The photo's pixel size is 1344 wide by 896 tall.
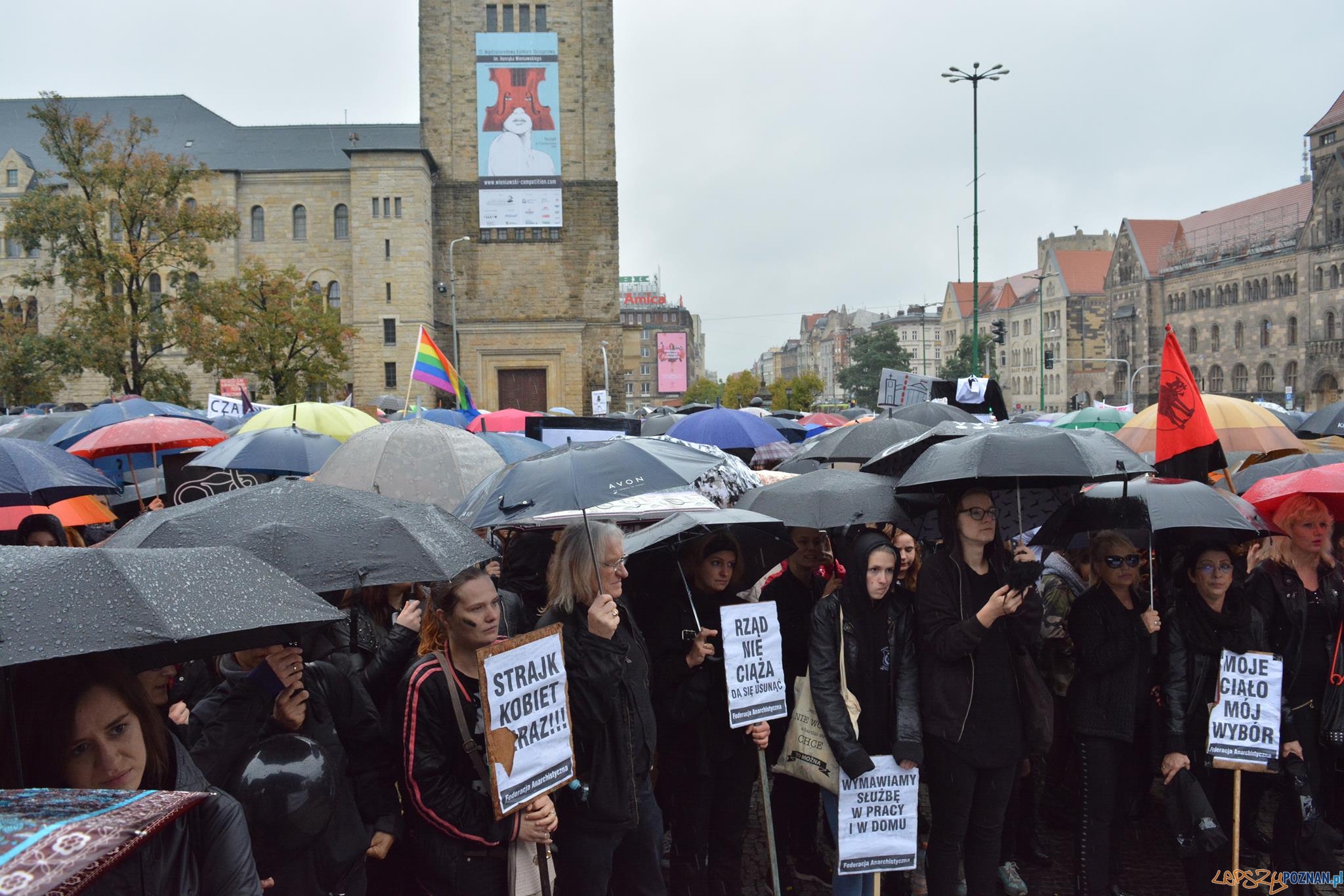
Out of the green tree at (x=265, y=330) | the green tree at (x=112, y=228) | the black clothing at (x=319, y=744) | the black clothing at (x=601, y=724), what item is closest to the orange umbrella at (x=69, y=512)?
the black clothing at (x=319, y=744)

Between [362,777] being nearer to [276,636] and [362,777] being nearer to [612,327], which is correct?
[276,636]

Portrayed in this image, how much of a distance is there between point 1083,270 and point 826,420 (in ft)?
302

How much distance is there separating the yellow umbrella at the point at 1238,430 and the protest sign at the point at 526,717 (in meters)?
6.13

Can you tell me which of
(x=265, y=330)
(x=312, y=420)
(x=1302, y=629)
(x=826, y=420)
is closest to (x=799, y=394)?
(x=265, y=330)

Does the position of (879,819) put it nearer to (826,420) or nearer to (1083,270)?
(826,420)

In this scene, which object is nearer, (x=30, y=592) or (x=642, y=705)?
(x=30, y=592)

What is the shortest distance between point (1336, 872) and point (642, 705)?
375cm

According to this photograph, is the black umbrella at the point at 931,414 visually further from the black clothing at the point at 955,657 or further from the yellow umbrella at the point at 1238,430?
the black clothing at the point at 955,657

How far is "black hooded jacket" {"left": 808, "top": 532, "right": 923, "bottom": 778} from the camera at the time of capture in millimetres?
4746

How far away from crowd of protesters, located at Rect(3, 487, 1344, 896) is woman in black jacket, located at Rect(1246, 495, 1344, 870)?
0.5 inches

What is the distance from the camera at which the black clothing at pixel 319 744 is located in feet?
10.8

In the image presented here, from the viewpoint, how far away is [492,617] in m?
3.84

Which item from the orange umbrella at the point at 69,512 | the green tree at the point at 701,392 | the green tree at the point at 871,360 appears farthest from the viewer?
the green tree at the point at 701,392

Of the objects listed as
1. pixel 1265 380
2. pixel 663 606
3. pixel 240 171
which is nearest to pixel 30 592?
pixel 663 606
